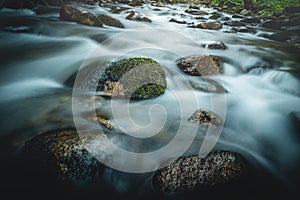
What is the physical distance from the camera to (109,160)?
2686mm

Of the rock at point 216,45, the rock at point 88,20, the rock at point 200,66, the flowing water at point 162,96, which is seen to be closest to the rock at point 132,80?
the flowing water at point 162,96

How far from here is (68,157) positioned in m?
2.47

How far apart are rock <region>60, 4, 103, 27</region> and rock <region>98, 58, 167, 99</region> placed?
16.7 feet

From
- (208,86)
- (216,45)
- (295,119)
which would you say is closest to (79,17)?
(216,45)

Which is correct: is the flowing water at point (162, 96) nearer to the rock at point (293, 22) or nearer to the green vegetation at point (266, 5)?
the rock at point (293, 22)

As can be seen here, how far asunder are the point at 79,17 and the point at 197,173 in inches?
325

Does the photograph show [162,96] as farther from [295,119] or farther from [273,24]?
[273,24]

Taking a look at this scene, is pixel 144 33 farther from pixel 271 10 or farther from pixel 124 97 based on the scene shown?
pixel 271 10

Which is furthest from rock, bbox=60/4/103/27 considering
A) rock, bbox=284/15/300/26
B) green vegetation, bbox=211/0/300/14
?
green vegetation, bbox=211/0/300/14

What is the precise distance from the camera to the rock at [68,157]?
2449 mm

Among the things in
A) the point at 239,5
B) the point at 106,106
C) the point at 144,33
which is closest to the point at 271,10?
the point at 239,5

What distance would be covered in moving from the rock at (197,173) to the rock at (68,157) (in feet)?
2.47

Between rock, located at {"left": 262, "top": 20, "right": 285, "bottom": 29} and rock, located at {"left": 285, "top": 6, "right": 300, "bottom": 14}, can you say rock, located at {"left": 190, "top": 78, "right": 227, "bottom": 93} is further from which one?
rock, located at {"left": 285, "top": 6, "right": 300, "bottom": 14}

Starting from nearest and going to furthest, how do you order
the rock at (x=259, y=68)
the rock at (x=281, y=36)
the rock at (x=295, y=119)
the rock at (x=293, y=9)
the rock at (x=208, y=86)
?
the rock at (x=295, y=119)
the rock at (x=208, y=86)
the rock at (x=259, y=68)
the rock at (x=281, y=36)
the rock at (x=293, y=9)
